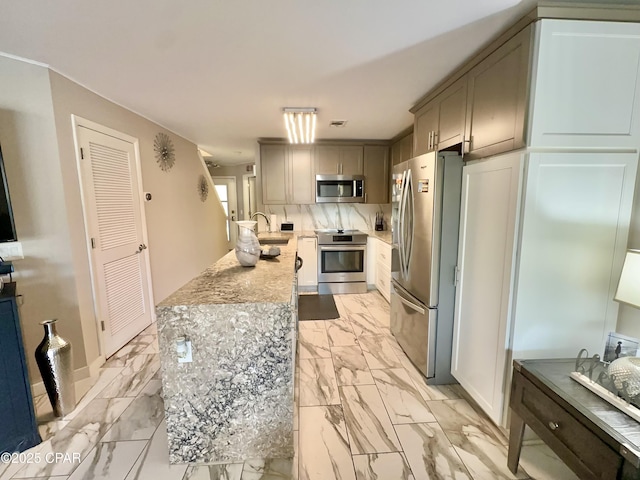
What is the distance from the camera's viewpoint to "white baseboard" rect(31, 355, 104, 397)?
79.7 inches

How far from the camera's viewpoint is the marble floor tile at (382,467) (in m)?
1.43

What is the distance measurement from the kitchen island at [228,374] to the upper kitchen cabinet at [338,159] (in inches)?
120

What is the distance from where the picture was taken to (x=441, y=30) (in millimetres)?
1496

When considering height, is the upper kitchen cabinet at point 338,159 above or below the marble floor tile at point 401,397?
above

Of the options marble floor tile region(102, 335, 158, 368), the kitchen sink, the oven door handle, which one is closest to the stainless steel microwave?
the oven door handle

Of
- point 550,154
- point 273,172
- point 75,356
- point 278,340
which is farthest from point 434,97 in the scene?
point 75,356

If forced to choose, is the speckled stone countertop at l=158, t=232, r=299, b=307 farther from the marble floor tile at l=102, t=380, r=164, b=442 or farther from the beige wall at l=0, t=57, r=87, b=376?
the beige wall at l=0, t=57, r=87, b=376

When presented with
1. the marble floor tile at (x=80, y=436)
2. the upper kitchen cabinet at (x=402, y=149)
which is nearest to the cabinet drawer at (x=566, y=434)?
the marble floor tile at (x=80, y=436)

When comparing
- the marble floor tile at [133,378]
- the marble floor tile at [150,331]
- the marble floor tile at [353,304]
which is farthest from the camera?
the marble floor tile at [353,304]

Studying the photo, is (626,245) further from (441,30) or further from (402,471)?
(402,471)

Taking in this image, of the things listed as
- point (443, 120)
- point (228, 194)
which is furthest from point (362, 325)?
point (228, 194)

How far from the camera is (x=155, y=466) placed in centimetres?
148

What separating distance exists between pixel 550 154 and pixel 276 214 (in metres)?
3.81

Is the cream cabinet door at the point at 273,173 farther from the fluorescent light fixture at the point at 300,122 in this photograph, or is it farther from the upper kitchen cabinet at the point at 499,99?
the upper kitchen cabinet at the point at 499,99
